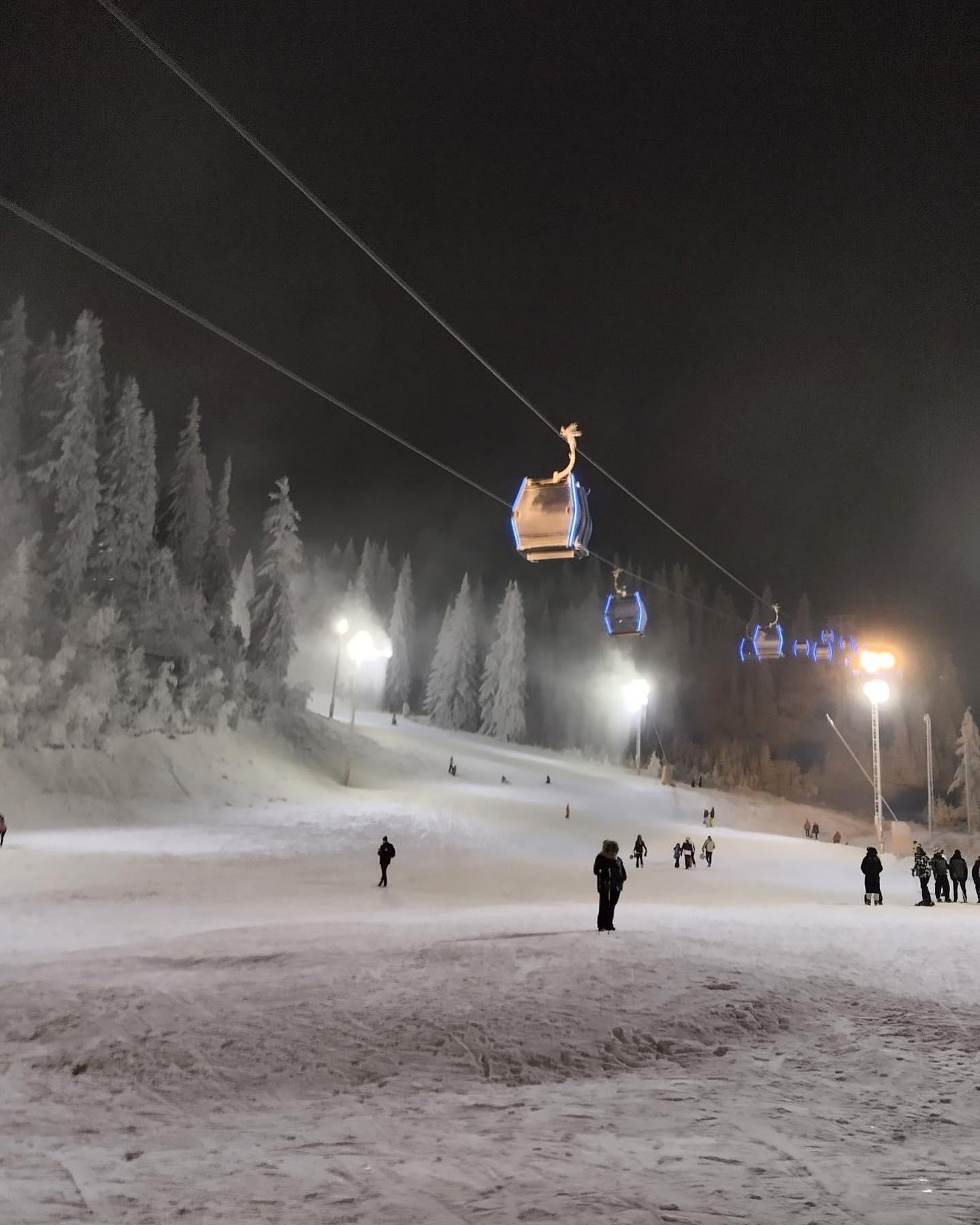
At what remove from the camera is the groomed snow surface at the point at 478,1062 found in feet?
14.3

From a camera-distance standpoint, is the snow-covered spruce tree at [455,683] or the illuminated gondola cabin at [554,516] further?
the snow-covered spruce tree at [455,683]

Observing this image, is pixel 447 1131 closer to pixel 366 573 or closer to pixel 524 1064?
pixel 524 1064

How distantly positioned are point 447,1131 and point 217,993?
387cm

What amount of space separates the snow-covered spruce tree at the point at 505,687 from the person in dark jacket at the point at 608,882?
71992mm

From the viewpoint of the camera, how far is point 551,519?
1609 cm

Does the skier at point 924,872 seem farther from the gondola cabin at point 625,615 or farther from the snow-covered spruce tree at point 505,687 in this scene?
the snow-covered spruce tree at point 505,687

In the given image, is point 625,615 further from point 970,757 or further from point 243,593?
point 243,593

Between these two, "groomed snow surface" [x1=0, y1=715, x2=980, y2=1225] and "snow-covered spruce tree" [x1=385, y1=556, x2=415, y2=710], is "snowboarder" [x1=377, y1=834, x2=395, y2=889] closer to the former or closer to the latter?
"groomed snow surface" [x1=0, y1=715, x2=980, y2=1225]

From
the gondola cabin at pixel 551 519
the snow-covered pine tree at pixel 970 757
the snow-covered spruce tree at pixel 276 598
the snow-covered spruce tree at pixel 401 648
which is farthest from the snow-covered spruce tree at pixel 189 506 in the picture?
the snow-covered pine tree at pixel 970 757

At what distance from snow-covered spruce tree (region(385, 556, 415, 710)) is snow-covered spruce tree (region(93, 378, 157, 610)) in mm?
50156

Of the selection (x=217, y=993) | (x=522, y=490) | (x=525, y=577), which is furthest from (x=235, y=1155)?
(x=525, y=577)

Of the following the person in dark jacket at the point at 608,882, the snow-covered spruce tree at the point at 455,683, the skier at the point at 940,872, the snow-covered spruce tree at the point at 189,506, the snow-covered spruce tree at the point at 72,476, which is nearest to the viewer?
the person in dark jacket at the point at 608,882

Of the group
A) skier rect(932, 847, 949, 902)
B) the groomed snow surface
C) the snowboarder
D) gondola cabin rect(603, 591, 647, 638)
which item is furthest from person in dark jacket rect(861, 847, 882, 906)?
the snowboarder

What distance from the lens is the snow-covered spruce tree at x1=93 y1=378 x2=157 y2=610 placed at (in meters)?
43.2
